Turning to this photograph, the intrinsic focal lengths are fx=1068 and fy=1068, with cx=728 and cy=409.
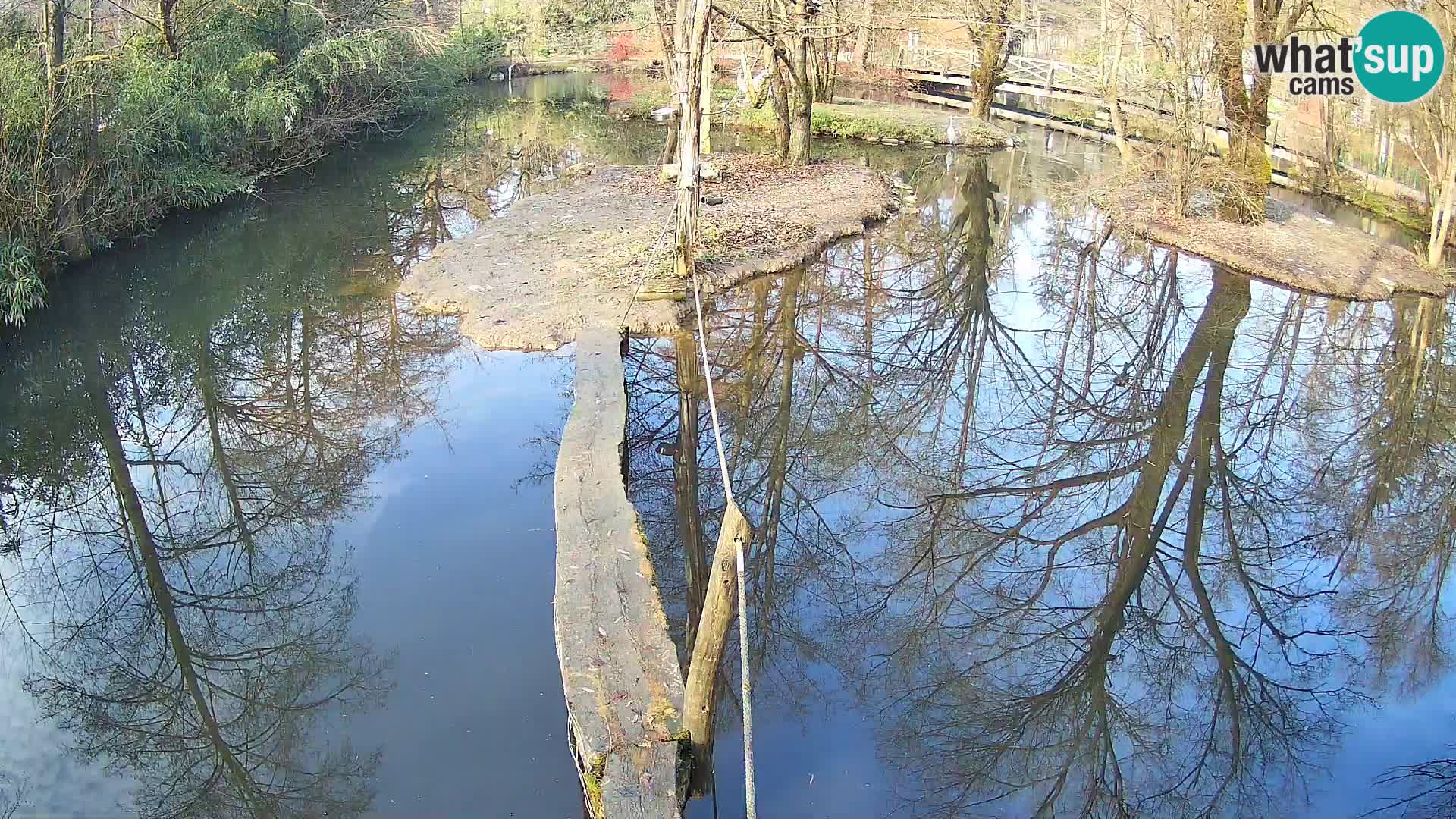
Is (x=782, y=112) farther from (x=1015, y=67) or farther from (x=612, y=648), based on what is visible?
(x=612, y=648)

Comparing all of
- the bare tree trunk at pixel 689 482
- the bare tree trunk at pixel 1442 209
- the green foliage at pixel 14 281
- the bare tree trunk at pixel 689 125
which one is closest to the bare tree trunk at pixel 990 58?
the bare tree trunk at pixel 1442 209

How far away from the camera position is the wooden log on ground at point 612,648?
190 inches

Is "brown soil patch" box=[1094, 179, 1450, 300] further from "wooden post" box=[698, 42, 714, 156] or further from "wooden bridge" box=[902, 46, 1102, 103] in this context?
"wooden bridge" box=[902, 46, 1102, 103]

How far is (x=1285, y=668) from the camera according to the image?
6.64 meters

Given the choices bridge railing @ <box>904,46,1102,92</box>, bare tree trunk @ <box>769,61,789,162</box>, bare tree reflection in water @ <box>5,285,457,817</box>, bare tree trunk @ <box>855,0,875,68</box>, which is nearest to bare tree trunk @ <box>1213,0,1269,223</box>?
bare tree trunk @ <box>769,61,789,162</box>

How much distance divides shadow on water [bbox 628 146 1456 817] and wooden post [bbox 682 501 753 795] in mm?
517

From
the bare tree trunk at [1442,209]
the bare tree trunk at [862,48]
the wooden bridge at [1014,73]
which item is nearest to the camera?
the bare tree trunk at [1442,209]

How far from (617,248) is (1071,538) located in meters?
8.20

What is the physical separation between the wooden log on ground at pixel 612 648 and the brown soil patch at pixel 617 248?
4003 millimetres

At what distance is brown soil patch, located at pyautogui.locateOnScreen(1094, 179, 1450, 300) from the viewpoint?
13.6 meters

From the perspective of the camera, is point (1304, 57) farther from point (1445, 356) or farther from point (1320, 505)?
point (1320, 505)

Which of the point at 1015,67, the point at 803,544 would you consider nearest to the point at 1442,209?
the point at 803,544

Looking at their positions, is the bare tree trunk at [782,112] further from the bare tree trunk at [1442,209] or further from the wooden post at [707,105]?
the bare tree trunk at [1442,209]

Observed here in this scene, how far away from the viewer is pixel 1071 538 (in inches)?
318
